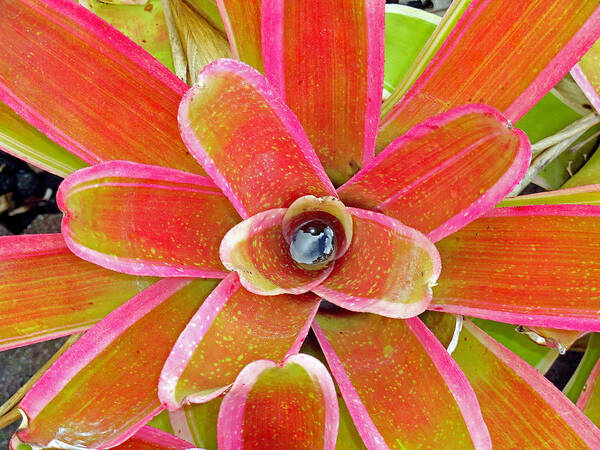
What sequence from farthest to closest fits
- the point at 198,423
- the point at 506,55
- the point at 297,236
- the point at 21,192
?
the point at 21,192 → the point at 198,423 → the point at 506,55 → the point at 297,236

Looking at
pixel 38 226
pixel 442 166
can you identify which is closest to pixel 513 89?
pixel 442 166

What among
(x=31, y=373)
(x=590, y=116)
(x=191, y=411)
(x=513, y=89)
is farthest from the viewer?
(x=31, y=373)

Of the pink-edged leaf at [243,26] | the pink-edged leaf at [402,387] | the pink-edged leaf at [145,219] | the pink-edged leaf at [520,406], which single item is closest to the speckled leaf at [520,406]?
the pink-edged leaf at [520,406]

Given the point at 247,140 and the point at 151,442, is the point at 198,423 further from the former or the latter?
the point at 247,140

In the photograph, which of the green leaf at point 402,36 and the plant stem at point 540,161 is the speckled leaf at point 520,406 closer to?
the plant stem at point 540,161

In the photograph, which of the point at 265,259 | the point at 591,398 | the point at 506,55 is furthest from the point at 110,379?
the point at 591,398

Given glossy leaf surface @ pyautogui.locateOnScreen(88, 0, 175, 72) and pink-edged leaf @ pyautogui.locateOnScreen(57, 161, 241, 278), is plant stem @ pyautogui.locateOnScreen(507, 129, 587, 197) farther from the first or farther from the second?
glossy leaf surface @ pyautogui.locateOnScreen(88, 0, 175, 72)

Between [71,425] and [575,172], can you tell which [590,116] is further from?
[71,425]
